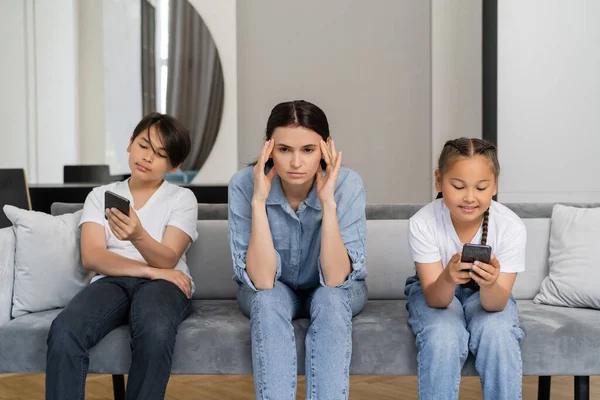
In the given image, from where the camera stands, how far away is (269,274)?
1.93 meters

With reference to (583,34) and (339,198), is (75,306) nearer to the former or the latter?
(339,198)

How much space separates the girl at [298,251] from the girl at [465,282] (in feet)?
0.61

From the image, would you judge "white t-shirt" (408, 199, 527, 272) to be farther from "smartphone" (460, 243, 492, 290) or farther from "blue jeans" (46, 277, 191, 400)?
"blue jeans" (46, 277, 191, 400)

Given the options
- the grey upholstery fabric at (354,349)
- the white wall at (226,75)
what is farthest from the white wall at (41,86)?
the grey upholstery fabric at (354,349)

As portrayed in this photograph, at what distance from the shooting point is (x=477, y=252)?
5.78 feet

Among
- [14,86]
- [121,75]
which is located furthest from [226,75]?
[14,86]

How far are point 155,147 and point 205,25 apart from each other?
282 centimetres

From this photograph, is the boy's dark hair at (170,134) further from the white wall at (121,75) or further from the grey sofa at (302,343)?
the white wall at (121,75)

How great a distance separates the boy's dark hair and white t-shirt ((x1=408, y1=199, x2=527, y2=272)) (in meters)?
0.75

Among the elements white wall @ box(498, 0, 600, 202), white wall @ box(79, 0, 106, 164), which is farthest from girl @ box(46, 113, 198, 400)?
white wall @ box(79, 0, 106, 164)

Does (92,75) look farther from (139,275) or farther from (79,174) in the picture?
(139,275)

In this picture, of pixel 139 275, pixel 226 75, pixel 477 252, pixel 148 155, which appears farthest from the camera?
pixel 226 75

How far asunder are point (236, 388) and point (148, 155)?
105 centimetres

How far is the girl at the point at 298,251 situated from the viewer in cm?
180
